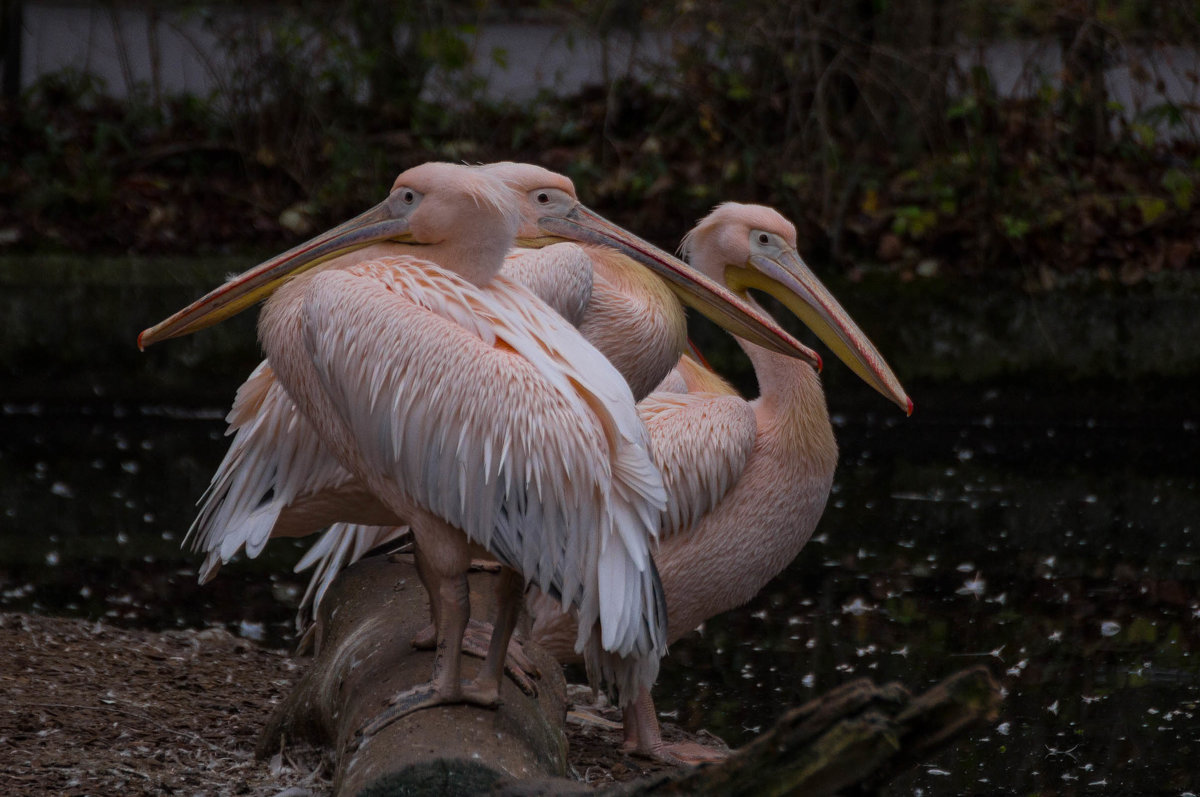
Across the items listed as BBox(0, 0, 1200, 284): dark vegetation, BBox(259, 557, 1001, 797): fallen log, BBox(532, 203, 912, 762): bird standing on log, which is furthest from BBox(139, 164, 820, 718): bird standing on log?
BBox(0, 0, 1200, 284): dark vegetation

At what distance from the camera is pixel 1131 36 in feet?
24.3

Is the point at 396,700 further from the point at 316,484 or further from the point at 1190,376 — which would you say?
the point at 1190,376

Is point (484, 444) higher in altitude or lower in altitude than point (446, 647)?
higher

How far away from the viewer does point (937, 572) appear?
4816 millimetres

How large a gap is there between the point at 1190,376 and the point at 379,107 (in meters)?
4.47

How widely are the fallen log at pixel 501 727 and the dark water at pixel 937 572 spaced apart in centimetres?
95

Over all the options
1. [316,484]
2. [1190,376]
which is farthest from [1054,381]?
[316,484]

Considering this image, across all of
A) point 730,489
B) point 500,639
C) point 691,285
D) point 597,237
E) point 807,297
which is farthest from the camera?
point 807,297

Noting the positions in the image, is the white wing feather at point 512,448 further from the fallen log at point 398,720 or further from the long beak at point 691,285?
the long beak at point 691,285

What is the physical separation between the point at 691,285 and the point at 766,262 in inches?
22.2

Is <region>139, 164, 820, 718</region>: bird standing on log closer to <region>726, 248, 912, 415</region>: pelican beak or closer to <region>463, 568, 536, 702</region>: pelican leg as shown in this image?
<region>463, 568, 536, 702</region>: pelican leg

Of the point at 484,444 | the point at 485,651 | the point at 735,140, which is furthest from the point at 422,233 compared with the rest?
the point at 735,140

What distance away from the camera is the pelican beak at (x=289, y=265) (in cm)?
293

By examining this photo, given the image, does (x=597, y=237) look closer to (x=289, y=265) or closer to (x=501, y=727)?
(x=289, y=265)
